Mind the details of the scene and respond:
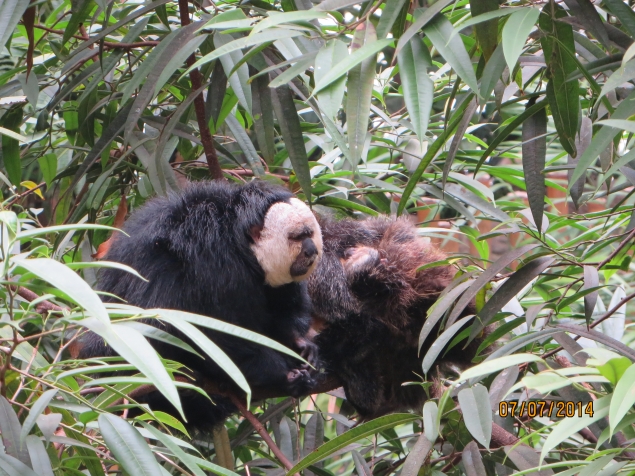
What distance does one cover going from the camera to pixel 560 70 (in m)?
1.23

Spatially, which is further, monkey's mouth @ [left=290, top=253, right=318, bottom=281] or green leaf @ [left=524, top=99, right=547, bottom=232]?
monkey's mouth @ [left=290, top=253, right=318, bottom=281]

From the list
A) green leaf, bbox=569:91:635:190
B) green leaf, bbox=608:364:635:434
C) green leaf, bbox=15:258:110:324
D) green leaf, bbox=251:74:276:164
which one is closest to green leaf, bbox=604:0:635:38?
green leaf, bbox=569:91:635:190

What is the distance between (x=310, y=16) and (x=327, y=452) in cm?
73

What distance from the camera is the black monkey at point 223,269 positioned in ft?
5.61

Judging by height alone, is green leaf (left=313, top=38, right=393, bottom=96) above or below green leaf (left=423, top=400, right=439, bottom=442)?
above

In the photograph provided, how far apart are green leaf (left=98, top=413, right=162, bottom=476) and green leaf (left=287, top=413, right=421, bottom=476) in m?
0.31

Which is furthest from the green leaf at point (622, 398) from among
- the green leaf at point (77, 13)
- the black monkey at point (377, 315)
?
the green leaf at point (77, 13)

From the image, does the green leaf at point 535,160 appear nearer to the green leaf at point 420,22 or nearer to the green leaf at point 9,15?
the green leaf at point 420,22

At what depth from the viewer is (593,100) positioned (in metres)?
1.51

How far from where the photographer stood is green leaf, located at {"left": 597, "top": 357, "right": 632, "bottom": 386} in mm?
857

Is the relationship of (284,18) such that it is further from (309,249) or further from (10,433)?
(309,249)

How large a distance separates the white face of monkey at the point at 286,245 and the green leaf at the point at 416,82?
0.77m

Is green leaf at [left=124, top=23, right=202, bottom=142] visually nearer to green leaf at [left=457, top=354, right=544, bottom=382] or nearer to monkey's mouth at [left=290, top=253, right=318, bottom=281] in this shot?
monkey's mouth at [left=290, top=253, right=318, bottom=281]

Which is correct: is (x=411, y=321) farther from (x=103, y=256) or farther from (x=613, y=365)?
(x=613, y=365)
